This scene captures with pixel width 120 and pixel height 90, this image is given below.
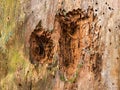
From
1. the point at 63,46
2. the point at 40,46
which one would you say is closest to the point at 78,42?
the point at 63,46

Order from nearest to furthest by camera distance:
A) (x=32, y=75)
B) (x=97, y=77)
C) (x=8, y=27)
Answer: (x=97, y=77) < (x=32, y=75) < (x=8, y=27)

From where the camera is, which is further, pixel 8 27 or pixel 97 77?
pixel 8 27

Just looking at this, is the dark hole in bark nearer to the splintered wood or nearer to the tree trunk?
the tree trunk

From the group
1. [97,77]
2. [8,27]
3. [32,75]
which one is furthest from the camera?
[8,27]

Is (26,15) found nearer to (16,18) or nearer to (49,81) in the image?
(16,18)

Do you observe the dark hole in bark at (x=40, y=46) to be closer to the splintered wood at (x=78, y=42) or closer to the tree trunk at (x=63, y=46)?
the tree trunk at (x=63, y=46)

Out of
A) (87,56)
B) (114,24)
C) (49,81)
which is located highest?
(114,24)

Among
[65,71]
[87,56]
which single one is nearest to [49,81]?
[65,71]

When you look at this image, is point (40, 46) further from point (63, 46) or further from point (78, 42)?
point (78, 42)

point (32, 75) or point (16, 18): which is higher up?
point (16, 18)

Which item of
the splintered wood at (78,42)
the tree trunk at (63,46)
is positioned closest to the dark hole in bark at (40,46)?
the tree trunk at (63,46)
